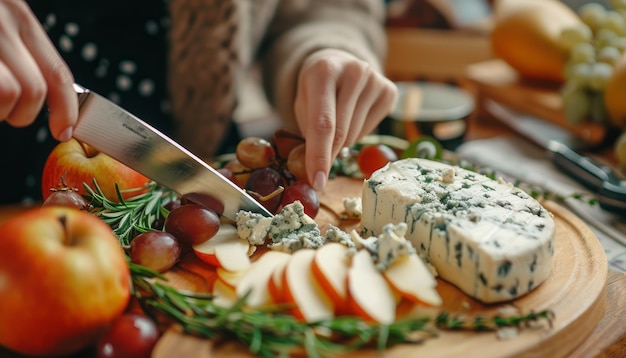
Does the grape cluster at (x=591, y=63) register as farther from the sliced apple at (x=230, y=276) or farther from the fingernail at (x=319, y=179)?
the sliced apple at (x=230, y=276)

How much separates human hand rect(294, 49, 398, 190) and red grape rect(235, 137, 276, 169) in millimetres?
82

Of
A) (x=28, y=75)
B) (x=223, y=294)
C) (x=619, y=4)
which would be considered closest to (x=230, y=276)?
(x=223, y=294)

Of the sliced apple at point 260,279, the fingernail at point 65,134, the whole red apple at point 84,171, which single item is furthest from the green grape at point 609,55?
the fingernail at point 65,134

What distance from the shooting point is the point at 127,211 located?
0.99m

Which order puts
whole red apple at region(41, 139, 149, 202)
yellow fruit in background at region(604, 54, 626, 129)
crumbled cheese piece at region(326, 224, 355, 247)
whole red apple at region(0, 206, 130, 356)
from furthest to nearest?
yellow fruit in background at region(604, 54, 626, 129), whole red apple at region(41, 139, 149, 202), crumbled cheese piece at region(326, 224, 355, 247), whole red apple at region(0, 206, 130, 356)

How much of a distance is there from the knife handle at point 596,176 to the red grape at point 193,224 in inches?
31.7

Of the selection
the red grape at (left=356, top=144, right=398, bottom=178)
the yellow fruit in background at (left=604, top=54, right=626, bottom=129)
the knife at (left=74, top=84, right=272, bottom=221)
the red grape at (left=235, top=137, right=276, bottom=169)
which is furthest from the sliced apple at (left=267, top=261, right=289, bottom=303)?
the yellow fruit in background at (left=604, top=54, right=626, bottom=129)

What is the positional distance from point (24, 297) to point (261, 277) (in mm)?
301

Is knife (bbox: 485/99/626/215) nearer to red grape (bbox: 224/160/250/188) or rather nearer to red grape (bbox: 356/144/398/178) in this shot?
red grape (bbox: 356/144/398/178)

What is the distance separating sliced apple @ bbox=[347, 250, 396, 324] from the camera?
755 millimetres

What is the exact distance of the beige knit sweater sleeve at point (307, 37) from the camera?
1.45 meters

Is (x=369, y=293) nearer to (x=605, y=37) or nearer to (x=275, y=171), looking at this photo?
(x=275, y=171)

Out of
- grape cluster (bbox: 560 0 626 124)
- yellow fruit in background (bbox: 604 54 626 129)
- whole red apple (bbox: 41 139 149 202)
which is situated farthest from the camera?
grape cluster (bbox: 560 0 626 124)

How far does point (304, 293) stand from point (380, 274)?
0.12 m
